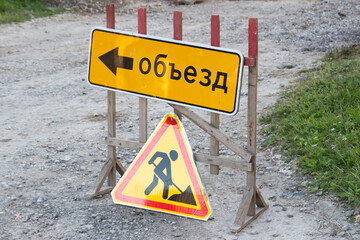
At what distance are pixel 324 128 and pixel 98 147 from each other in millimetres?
2612

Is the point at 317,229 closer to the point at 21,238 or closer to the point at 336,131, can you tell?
the point at 336,131

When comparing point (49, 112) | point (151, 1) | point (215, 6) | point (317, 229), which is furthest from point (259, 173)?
point (151, 1)

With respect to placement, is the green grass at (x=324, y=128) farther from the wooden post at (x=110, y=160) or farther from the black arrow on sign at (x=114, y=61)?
the black arrow on sign at (x=114, y=61)

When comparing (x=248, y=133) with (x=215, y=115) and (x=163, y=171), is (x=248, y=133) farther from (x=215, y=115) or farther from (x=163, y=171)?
(x=163, y=171)

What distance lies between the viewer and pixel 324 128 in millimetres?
5910

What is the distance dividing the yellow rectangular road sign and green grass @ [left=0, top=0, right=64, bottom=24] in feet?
34.7

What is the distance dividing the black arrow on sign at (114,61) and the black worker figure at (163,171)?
81cm

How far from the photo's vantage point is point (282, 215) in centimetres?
477

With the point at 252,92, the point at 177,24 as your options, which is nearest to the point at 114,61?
the point at 177,24

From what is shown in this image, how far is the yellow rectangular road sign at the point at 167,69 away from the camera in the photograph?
14.3 feet

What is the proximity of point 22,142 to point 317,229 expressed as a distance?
12.9 feet

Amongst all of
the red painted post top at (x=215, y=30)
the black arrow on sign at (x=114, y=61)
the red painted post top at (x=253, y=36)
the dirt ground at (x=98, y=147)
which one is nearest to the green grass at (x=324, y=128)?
the dirt ground at (x=98, y=147)

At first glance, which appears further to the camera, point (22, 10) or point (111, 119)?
point (22, 10)

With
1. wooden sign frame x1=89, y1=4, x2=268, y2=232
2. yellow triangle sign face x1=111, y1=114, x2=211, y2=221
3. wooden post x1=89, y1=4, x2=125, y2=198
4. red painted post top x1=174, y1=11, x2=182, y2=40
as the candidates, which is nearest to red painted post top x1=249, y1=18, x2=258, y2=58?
wooden sign frame x1=89, y1=4, x2=268, y2=232
